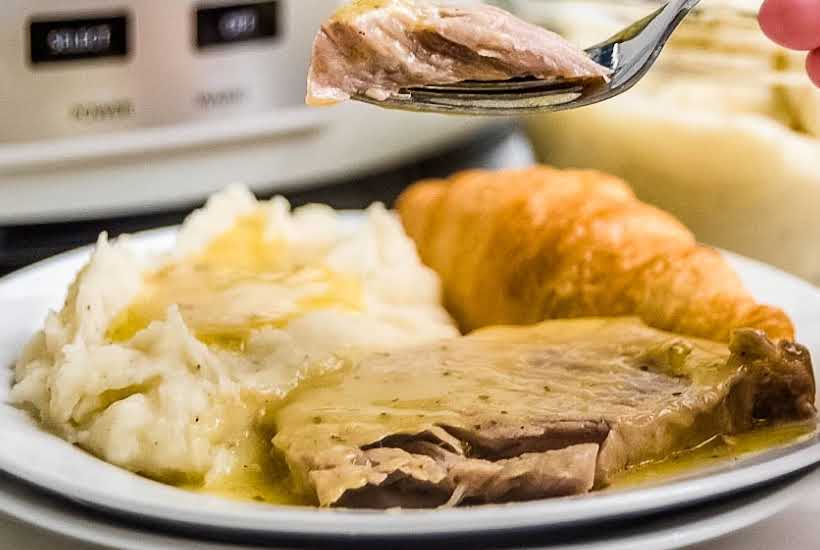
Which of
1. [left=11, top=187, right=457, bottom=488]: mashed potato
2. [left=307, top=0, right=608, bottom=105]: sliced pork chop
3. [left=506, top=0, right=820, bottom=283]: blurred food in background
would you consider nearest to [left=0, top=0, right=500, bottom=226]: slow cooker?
[left=11, top=187, right=457, bottom=488]: mashed potato

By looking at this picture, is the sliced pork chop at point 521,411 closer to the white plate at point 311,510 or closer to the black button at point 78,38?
the white plate at point 311,510

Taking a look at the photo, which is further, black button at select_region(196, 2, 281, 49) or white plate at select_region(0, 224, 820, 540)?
black button at select_region(196, 2, 281, 49)

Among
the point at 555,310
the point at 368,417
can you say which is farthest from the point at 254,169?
the point at 368,417

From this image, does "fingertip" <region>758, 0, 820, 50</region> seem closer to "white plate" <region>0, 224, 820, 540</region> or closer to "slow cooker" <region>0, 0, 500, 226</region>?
"white plate" <region>0, 224, 820, 540</region>

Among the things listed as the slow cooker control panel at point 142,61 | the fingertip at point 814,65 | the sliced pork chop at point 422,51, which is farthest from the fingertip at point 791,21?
the slow cooker control panel at point 142,61

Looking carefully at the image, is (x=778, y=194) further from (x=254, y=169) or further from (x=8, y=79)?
(x=8, y=79)

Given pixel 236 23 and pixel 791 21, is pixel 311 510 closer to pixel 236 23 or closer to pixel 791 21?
pixel 791 21

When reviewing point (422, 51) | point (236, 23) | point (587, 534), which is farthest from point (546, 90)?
point (236, 23)
